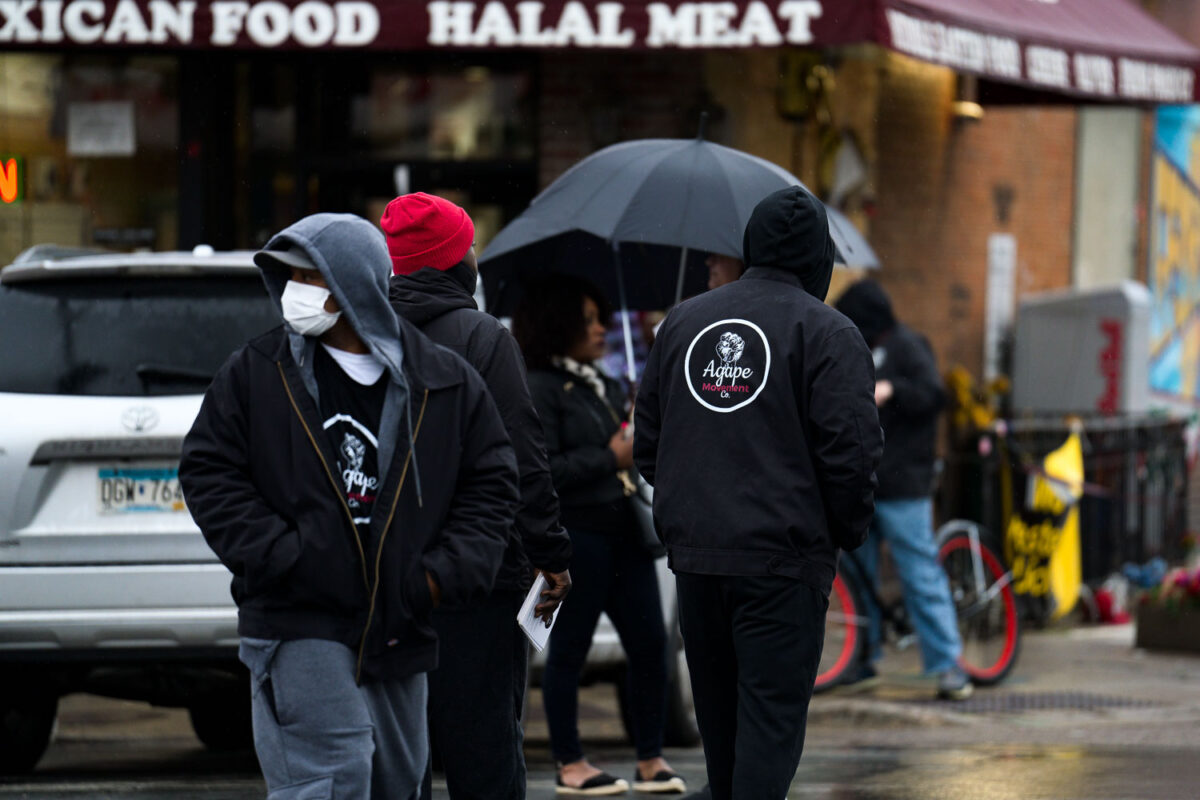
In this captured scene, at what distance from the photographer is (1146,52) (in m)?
11.8

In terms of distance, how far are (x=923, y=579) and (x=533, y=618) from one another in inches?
160

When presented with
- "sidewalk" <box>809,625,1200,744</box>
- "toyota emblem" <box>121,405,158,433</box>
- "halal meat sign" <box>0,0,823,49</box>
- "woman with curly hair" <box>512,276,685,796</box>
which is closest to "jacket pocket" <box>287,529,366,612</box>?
"woman with curly hair" <box>512,276,685,796</box>

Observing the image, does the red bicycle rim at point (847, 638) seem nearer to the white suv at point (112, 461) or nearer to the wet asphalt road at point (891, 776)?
the wet asphalt road at point (891, 776)

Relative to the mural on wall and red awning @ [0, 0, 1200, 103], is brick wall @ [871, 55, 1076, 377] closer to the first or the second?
the mural on wall

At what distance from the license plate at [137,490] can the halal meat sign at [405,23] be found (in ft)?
13.8

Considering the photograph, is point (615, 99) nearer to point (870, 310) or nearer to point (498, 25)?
point (498, 25)

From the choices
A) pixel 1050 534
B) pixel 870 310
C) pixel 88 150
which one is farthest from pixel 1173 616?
pixel 88 150

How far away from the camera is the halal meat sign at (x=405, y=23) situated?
923 centimetres

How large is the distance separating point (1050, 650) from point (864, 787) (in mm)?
4087

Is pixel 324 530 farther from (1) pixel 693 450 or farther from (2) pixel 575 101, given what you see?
(2) pixel 575 101

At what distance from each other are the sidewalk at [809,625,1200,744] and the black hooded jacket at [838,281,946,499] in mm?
984

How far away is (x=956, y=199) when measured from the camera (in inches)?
524

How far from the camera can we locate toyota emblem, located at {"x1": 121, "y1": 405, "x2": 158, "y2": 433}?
5770mm

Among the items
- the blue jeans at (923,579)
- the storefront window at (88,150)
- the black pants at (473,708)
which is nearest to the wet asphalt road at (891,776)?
the blue jeans at (923,579)
